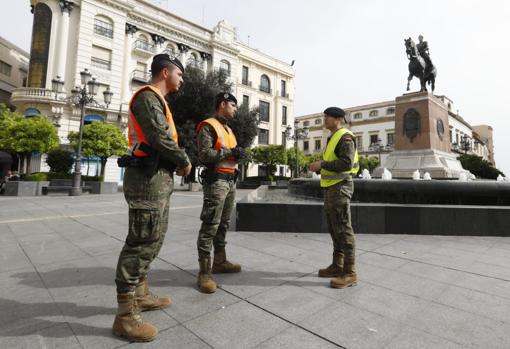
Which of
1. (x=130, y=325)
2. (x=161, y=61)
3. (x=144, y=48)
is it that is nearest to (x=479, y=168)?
(x=161, y=61)

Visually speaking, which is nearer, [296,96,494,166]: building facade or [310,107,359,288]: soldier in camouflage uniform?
[310,107,359,288]: soldier in camouflage uniform

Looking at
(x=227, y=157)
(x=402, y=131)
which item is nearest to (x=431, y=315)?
(x=227, y=157)

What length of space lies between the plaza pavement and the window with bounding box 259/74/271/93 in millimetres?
36021

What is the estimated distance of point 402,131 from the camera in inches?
485

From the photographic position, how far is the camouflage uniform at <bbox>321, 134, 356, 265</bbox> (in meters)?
2.91

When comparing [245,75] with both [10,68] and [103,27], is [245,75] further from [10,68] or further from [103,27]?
[10,68]

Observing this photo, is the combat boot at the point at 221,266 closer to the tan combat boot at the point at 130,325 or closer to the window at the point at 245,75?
the tan combat boot at the point at 130,325

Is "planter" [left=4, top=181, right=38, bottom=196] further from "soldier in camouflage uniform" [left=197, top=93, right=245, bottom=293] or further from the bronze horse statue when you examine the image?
the bronze horse statue

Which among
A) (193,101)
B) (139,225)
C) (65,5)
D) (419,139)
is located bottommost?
(139,225)

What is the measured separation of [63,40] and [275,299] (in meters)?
28.8

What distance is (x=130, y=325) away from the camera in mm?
1839

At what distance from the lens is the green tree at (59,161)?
17.7m

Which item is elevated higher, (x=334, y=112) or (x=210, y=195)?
(x=334, y=112)

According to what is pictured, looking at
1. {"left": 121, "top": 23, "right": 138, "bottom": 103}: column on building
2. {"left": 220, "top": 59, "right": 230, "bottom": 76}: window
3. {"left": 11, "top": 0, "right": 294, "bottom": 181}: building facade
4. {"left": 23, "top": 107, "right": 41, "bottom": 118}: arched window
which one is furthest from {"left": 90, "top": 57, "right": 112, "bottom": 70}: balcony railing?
{"left": 220, "top": 59, "right": 230, "bottom": 76}: window
